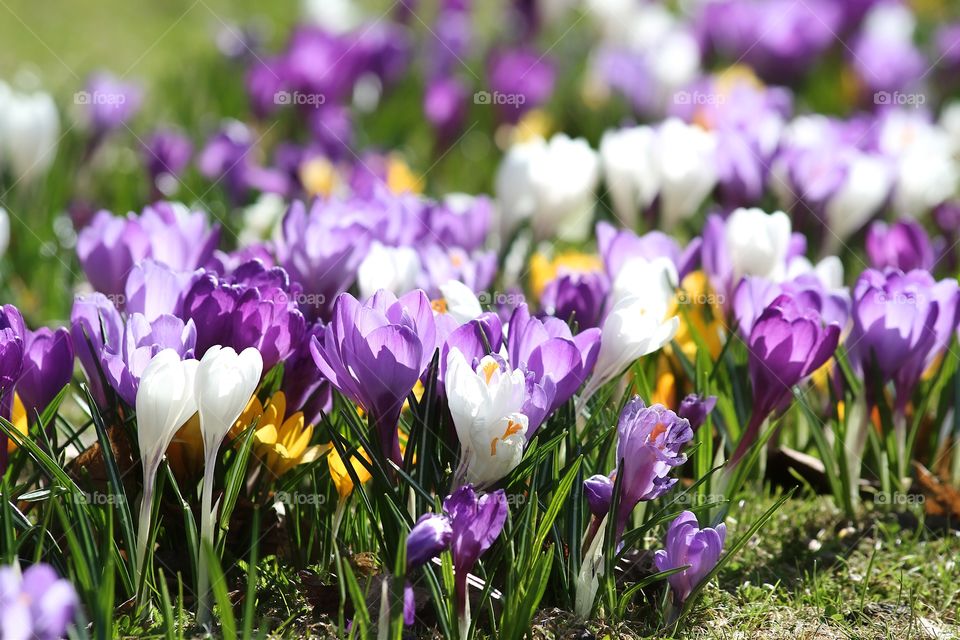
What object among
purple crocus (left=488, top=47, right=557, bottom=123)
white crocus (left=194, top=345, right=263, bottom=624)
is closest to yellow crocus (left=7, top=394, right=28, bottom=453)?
white crocus (left=194, top=345, right=263, bottom=624)

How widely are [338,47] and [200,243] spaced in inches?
81.9

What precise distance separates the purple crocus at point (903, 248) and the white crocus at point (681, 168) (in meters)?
0.49

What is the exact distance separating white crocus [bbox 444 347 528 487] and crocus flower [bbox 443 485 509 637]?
0.07 metres

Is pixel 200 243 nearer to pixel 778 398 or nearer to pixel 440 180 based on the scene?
pixel 778 398

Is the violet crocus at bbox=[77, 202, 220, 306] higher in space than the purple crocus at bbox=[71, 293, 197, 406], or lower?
higher

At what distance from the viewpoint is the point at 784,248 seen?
7.34 feet

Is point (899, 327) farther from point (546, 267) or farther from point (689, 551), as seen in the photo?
point (546, 267)

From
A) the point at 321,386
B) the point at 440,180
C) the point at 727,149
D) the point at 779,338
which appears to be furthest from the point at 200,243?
the point at 440,180

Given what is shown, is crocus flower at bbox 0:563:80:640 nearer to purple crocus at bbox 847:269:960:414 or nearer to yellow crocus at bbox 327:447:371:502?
yellow crocus at bbox 327:447:371:502

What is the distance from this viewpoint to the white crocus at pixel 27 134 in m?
2.99

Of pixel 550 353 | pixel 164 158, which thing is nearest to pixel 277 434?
pixel 550 353

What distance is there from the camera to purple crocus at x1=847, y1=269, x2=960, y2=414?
1861 mm

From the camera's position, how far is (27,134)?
3004 mm

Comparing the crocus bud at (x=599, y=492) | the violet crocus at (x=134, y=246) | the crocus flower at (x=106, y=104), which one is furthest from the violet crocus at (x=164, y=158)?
the crocus bud at (x=599, y=492)
